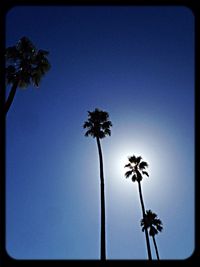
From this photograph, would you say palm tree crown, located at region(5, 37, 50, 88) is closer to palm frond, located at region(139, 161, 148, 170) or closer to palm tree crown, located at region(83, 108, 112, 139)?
palm tree crown, located at region(83, 108, 112, 139)

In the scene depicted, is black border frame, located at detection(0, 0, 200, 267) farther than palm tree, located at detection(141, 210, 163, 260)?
No

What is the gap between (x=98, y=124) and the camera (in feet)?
97.0

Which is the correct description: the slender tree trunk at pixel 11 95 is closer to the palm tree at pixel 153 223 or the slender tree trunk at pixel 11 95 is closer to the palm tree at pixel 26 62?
the palm tree at pixel 26 62

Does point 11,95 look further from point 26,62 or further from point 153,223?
point 153,223

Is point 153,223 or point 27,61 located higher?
point 27,61

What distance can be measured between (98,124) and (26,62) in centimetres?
940

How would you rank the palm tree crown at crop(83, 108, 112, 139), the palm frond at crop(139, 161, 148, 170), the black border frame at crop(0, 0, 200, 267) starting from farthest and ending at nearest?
1. the palm frond at crop(139, 161, 148, 170)
2. the palm tree crown at crop(83, 108, 112, 139)
3. the black border frame at crop(0, 0, 200, 267)

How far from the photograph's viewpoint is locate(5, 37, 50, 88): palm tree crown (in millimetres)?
21391

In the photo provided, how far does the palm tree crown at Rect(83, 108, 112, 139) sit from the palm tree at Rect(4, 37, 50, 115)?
8.44 m

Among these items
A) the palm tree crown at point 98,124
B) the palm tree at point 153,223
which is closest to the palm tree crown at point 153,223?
the palm tree at point 153,223

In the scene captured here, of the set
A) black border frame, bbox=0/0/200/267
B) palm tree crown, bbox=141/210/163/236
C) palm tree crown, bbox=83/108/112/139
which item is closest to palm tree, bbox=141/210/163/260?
palm tree crown, bbox=141/210/163/236
